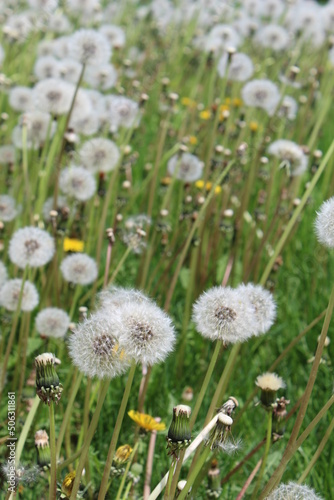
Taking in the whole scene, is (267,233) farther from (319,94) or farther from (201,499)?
(319,94)

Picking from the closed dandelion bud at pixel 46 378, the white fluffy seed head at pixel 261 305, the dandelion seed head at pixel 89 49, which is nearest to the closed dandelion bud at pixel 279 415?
the white fluffy seed head at pixel 261 305

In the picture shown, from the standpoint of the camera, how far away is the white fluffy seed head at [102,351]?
122cm

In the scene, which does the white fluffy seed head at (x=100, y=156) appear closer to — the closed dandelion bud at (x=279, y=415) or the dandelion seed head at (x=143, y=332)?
the closed dandelion bud at (x=279, y=415)

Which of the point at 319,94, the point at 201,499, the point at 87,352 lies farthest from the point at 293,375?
the point at 319,94

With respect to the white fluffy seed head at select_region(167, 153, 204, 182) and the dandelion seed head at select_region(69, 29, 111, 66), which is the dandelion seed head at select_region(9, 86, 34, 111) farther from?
the white fluffy seed head at select_region(167, 153, 204, 182)

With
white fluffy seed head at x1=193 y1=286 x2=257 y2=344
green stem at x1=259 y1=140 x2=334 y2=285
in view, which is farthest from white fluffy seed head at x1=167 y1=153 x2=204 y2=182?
white fluffy seed head at x1=193 y1=286 x2=257 y2=344

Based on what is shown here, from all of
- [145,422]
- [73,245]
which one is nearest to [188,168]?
[73,245]

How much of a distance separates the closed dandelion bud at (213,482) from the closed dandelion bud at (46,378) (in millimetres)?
556

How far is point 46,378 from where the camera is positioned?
1275 millimetres

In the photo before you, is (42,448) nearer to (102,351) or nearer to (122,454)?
(122,454)

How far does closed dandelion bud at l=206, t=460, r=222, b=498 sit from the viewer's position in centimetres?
167

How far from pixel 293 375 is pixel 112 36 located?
2.42 meters

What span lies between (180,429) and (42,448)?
35cm

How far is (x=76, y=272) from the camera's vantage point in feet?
7.27
